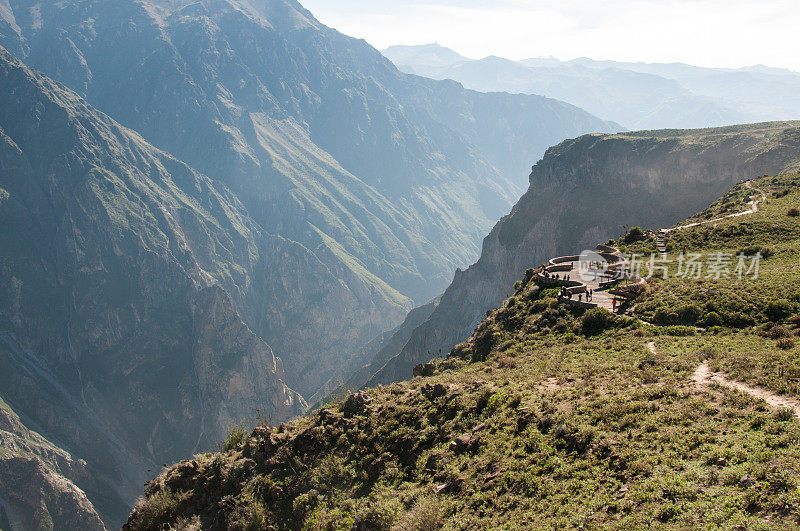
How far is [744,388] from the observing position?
18.9 metres

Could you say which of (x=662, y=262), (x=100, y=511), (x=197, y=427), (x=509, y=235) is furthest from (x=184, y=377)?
(x=662, y=262)

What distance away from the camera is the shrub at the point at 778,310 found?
27.4m

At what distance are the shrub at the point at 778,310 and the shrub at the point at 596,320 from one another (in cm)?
861

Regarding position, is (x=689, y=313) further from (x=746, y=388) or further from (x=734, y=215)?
(x=734, y=215)

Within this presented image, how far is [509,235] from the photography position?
151000mm

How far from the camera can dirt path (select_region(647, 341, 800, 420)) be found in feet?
54.2

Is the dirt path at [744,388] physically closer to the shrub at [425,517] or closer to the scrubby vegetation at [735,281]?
the scrubby vegetation at [735,281]

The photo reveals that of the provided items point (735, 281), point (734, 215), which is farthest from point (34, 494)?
point (734, 215)

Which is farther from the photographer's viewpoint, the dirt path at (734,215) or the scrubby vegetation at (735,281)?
the dirt path at (734,215)

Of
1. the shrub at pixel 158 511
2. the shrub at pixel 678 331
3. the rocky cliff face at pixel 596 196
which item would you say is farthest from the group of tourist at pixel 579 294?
the rocky cliff face at pixel 596 196

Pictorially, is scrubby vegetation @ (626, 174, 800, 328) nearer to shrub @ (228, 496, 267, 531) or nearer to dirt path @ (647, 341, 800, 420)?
dirt path @ (647, 341, 800, 420)

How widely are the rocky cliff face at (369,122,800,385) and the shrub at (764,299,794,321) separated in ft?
299

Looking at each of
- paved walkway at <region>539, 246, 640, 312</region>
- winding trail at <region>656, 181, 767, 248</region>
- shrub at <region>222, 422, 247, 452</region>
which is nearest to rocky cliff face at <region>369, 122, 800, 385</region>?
winding trail at <region>656, 181, 767, 248</region>

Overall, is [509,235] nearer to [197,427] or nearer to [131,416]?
[197,427]
